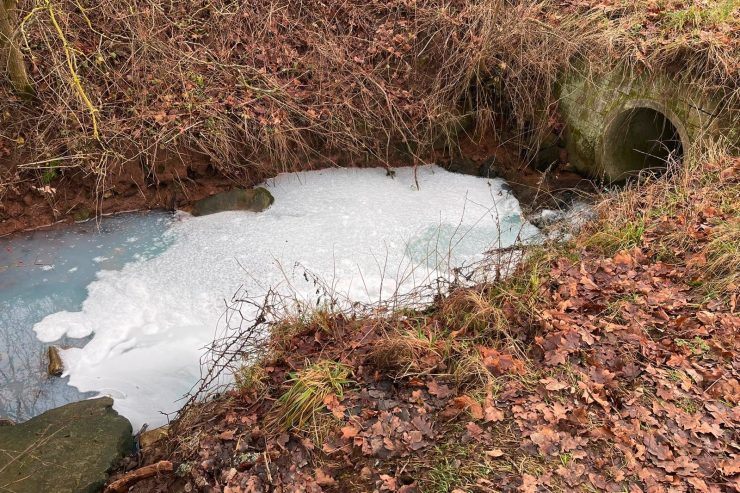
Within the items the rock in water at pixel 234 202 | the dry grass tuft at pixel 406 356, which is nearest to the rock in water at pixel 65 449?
the dry grass tuft at pixel 406 356

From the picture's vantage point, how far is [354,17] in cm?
659

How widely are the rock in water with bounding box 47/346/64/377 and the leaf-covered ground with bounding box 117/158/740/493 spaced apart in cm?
117

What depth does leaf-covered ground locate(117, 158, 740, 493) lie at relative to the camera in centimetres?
281

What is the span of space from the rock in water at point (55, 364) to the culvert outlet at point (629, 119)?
18.2ft

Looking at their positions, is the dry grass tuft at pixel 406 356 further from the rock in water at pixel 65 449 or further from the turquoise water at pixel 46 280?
the turquoise water at pixel 46 280

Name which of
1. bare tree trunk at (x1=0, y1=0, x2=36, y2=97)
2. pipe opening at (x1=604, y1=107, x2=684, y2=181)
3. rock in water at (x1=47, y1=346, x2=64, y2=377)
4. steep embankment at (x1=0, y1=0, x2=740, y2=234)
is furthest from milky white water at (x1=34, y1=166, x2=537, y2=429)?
bare tree trunk at (x1=0, y1=0, x2=36, y2=97)

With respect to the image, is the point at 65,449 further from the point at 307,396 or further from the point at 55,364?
the point at 307,396

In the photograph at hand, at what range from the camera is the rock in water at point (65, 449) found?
3193 millimetres

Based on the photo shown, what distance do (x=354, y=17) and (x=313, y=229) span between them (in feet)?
9.25

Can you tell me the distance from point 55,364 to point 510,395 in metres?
3.28

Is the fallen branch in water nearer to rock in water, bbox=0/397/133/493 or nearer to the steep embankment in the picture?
rock in water, bbox=0/397/133/493

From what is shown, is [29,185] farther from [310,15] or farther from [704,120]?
[704,120]

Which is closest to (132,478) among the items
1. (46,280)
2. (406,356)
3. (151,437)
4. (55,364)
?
(151,437)

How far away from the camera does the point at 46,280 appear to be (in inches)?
188
